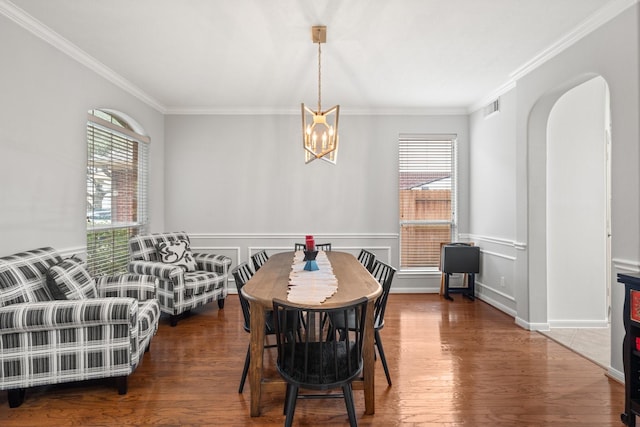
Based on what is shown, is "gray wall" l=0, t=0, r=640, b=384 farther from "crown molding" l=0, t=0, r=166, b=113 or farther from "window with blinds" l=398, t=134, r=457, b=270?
"window with blinds" l=398, t=134, r=457, b=270

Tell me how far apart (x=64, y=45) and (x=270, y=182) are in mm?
2760

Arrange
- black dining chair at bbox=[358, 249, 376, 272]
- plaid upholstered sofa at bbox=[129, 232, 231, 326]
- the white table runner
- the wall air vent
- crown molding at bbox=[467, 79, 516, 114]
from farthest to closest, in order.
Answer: the wall air vent < crown molding at bbox=[467, 79, 516, 114] < plaid upholstered sofa at bbox=[129, 232, 231, 326] < black dining chair at bbox=[358, 249, 376, 272] < the white table runner

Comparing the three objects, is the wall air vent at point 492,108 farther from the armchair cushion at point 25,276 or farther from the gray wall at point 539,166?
the armchair cushion at point 25,276

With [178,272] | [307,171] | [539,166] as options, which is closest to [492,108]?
[539,166]

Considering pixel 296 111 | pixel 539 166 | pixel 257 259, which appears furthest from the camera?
pixel 296 111

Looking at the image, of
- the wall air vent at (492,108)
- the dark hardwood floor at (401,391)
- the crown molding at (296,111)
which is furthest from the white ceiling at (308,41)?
the dark hardwood floor at (401,391)

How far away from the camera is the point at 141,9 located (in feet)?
8.54

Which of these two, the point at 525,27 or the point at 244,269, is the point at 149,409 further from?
the point at 525,27

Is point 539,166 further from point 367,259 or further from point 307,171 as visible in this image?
point 307,171

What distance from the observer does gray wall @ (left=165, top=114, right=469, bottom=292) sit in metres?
5.17

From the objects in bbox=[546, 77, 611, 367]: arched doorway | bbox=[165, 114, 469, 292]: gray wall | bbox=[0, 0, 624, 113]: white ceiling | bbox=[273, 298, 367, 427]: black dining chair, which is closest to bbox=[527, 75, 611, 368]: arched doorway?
bbox=[546, 77, 611, 367]: arched doorway

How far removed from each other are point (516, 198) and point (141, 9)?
3.98m

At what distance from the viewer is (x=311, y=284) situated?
7.79ft

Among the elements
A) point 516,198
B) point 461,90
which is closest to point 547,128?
point 516,198
